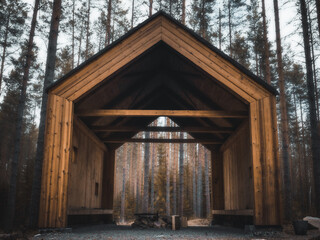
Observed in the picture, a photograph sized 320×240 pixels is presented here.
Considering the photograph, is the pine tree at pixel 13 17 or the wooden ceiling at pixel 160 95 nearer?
the wooden ceiling at pixel 160 95

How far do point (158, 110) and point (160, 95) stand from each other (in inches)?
170

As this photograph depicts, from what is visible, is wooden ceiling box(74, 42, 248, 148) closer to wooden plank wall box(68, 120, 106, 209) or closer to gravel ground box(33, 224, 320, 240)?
wooden plank wall box(68, 120, 106, 209)

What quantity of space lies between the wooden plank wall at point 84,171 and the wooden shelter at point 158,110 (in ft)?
0.10

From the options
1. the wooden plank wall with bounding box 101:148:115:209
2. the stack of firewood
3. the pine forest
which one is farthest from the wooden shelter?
the pine forest

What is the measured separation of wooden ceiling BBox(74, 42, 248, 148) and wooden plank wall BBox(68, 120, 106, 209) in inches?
19.7

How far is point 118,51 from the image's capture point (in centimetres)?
804

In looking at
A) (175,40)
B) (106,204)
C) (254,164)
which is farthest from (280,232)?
(106,204)

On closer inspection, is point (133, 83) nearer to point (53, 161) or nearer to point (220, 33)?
point (53, 161)

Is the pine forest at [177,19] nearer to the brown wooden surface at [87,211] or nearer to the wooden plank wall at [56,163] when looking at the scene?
the brown wooden surface at [87,211]

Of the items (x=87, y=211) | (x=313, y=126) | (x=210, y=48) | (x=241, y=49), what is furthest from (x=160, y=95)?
(x=241, y=49)

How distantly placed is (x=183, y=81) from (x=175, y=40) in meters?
3.13

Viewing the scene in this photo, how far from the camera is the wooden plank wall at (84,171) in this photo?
30.1 feet

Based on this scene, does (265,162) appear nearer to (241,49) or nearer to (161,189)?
(241,49)

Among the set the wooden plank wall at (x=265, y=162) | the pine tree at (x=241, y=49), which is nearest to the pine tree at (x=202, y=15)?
the pine tree at (x=241, y=49)
